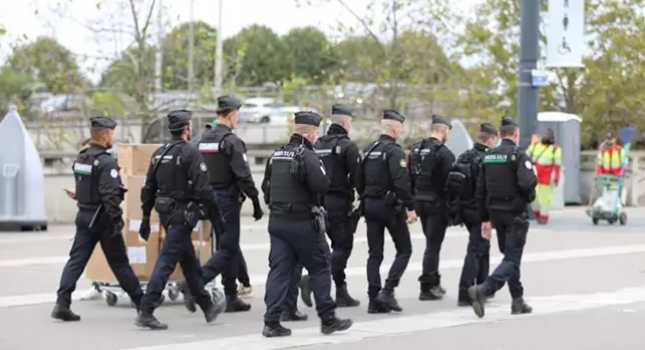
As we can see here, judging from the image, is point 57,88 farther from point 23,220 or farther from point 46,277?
point 46,277

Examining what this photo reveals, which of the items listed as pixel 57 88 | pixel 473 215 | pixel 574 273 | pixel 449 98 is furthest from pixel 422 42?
pixel 473 215

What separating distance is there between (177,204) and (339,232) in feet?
6.69

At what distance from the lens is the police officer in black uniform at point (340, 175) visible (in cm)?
1359

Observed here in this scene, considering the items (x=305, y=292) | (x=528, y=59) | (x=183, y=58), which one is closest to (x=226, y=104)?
(x=305, y=292)

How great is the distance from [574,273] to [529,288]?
172cm

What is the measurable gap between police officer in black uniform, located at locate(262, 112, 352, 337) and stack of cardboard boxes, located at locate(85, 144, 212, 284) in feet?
7.42

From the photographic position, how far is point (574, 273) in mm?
17375

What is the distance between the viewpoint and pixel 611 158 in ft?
80.0

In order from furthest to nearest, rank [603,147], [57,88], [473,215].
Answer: [57,88], [603,147], [473,215]

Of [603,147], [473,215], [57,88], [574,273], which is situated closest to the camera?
[473,215]

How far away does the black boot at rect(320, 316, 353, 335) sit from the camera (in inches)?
471

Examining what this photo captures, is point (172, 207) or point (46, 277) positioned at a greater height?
point (172, 207)

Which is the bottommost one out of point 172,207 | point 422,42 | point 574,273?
point 574,273

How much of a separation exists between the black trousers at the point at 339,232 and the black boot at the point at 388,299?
1.67 ft
